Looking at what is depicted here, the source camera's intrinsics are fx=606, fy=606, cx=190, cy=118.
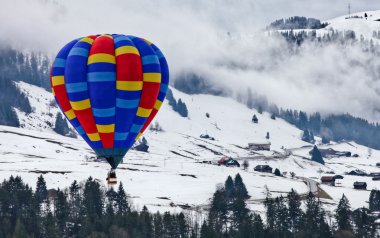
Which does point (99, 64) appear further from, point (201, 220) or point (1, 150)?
point (1, 150)

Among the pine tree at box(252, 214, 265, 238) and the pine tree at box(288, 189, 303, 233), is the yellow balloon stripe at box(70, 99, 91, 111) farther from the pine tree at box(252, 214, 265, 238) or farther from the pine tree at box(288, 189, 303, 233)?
the pine tree at box(288, 189, 303, 233)

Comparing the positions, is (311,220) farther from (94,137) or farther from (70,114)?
(70,114)

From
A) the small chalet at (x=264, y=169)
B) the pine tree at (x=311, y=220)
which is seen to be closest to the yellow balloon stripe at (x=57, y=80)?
the pine tree at (x=311, y=220)

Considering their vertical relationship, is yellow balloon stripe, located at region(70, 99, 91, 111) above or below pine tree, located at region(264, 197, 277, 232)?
above

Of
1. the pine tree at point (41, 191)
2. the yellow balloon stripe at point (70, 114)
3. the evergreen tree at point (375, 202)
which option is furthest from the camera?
the evergreen tree at point (375, 202)

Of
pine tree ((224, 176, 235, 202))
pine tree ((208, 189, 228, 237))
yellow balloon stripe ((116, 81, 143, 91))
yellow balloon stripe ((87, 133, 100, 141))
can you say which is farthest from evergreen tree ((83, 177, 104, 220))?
yellow balloon stripe ((116, 81, 143, 91))

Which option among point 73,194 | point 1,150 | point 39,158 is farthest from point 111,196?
point 1,150

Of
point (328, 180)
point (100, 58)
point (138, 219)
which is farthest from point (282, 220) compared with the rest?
point (328, 180)

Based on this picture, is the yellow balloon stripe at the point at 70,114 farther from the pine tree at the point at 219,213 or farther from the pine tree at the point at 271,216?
the pine tree at the point at 271,216
